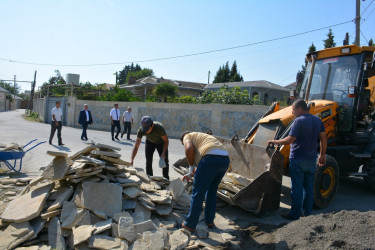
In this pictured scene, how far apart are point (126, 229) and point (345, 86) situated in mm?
5514

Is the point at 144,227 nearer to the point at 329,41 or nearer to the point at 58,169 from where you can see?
the point at 58,169

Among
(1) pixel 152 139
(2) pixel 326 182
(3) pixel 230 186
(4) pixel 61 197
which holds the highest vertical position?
(1) pixel 152 139

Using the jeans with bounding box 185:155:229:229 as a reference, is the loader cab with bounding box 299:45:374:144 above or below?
above

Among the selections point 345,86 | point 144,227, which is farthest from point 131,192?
point 345,86

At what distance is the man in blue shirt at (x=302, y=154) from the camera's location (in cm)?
489

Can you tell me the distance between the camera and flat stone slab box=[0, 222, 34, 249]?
148 inches

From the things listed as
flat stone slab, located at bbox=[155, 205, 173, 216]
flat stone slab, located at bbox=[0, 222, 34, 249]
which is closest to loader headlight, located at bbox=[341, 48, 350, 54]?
flat stone slab, located at bbox=[155, 205, 173, 216]

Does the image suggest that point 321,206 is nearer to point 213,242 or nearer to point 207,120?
point 213,242

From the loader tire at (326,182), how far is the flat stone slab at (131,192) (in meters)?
3.13

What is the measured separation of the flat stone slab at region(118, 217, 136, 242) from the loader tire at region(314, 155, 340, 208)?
11.0ft

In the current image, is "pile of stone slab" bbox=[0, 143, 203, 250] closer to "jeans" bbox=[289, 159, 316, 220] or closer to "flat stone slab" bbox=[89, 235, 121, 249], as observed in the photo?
"flat stone slab" bbox=[89, 235, 121, 249]

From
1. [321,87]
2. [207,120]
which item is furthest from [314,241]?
[207,120]

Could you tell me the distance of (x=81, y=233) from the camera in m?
3.84

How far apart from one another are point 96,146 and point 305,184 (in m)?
3.52
